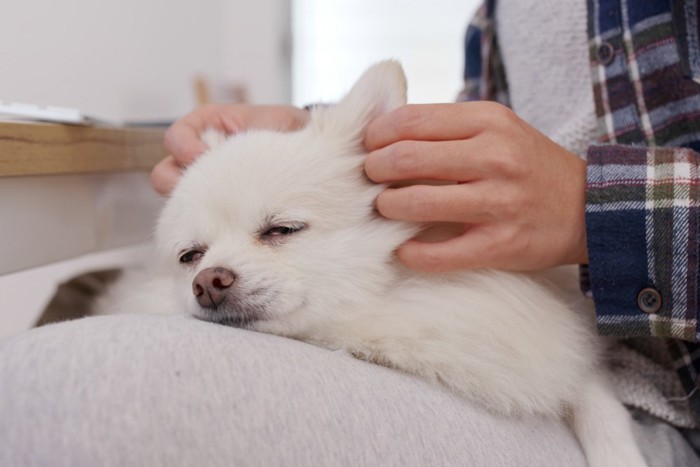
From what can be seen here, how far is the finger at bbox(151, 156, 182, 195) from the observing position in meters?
1.01

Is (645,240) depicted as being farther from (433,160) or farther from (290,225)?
(290,225)

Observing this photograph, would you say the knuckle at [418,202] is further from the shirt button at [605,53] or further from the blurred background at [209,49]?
the blurred background at [209,49]

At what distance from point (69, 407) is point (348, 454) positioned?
0.27m

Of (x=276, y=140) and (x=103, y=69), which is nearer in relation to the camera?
(x=276, y=140)

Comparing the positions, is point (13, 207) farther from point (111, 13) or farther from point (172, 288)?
point (111, 13)

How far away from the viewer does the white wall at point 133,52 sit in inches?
50.4

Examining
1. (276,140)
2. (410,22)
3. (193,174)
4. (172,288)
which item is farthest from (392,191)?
(410,22)

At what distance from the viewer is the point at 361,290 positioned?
79cm

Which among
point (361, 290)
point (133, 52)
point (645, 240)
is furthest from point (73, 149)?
point (133, 52)

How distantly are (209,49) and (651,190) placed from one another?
2455mm

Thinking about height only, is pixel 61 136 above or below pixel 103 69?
below

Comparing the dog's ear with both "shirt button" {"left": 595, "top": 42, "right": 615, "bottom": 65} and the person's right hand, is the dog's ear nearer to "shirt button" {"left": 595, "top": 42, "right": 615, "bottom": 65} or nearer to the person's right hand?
the person's right hand

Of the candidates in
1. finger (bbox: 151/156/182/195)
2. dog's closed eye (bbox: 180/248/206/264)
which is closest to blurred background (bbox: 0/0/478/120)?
finger (bbox: 151/156/182/195)

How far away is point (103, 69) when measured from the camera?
1.73 meters
